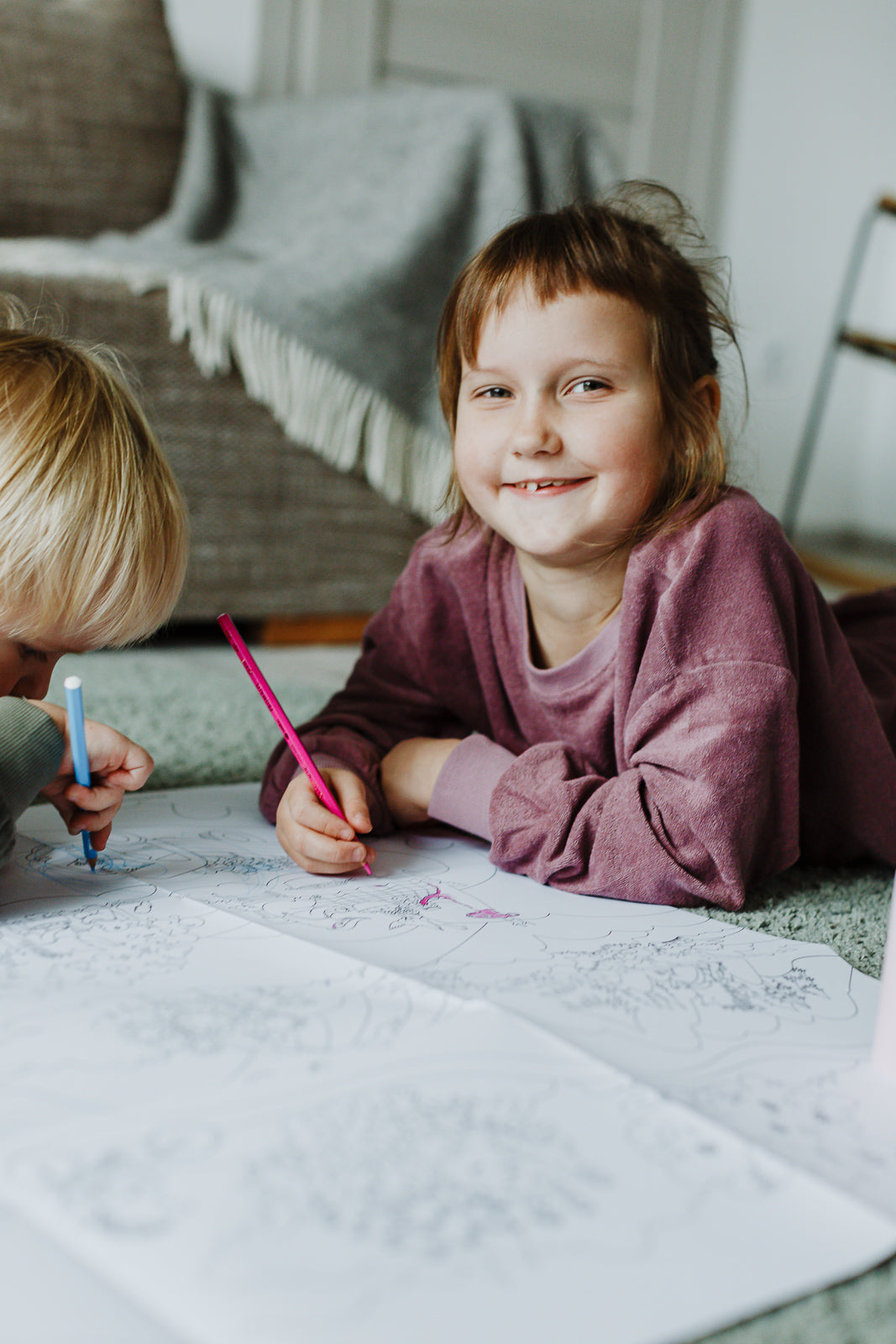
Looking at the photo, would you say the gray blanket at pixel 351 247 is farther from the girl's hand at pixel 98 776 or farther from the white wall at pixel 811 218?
the white wall at pixel 811 218

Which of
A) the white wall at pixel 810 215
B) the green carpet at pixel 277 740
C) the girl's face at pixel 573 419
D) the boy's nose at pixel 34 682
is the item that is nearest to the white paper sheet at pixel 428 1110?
the green carpet at pixel 277 740

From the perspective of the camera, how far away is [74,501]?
2.17ft

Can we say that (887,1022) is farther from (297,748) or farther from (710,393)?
(710,393)

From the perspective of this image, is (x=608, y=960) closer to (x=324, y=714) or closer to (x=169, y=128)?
(x=324, y=714)

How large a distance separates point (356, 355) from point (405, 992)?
3.72ft

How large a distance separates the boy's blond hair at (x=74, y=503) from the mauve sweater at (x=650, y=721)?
0.18 meters

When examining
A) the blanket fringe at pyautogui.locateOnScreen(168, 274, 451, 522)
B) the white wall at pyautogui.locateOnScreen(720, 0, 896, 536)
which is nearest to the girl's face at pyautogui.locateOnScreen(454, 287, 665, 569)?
the blanket fringe at pyautogui.locateOnScreen(168, 274, 451, 522)

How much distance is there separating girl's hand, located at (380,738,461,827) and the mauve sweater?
1 centimetres

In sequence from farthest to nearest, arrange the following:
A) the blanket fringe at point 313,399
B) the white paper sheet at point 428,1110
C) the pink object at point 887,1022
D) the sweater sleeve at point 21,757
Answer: the blanket fringe at point 313,399
the sweater sleeve at point 21,757
the pink object at point 887,1022
the white paper sheet at point 428,1110

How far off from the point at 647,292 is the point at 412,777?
34 cm

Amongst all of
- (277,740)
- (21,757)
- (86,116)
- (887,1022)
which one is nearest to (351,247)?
(86,116)

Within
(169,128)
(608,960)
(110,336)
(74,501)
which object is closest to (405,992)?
(608,960)

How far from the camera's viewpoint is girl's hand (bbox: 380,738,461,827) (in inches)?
31.8

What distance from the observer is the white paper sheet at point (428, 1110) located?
36 cm
